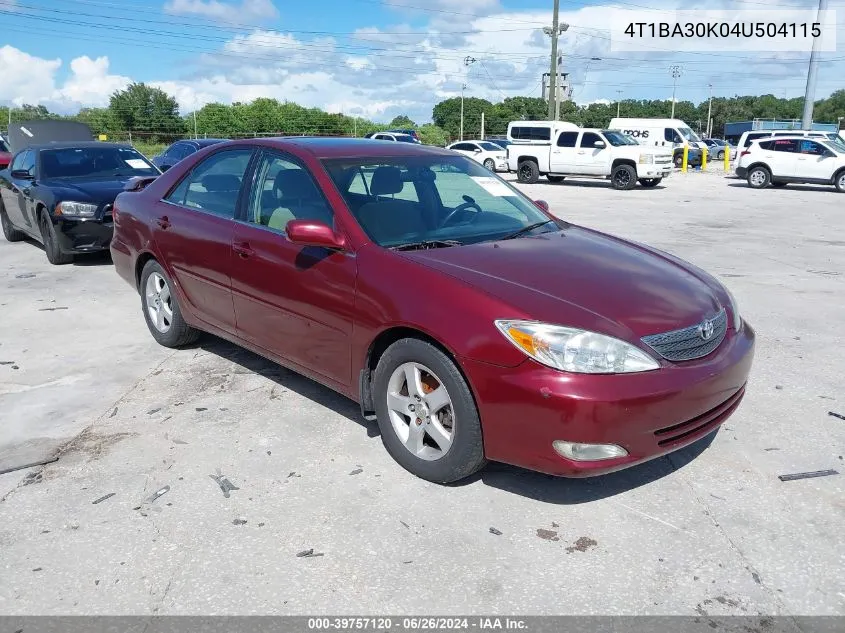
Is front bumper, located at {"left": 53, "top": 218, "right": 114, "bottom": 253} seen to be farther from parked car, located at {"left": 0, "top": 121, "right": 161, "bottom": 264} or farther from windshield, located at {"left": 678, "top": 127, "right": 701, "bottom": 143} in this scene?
windshield, located at {"left": 678, "top": 127, "right": 701, "bottom": 143}

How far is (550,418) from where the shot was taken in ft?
9.55

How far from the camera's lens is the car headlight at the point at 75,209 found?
28.2ft

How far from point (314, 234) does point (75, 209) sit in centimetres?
625

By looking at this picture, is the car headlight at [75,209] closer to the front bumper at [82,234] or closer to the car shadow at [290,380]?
the front bumper at [82,234]

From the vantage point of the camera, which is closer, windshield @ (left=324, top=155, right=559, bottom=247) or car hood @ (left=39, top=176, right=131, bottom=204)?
windshield @ (left=324, top=155, right=559, bottom=247)

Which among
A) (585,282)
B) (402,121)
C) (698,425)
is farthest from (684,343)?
(402,121)

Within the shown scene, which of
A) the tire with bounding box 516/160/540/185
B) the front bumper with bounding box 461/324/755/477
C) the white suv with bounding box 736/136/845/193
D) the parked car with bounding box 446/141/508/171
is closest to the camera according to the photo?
the front bumper with bounding box 461/324/755/477

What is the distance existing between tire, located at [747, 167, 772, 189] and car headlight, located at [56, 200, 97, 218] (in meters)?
21.4

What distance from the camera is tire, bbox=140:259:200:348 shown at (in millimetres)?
5273

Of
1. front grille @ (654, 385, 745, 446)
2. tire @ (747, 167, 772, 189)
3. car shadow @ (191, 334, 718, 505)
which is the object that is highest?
front grille @ (654, 385, 745, 446)

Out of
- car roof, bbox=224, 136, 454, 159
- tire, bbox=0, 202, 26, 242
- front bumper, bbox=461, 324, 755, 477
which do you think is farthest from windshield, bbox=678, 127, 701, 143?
front bumper, bbox=461, 324, 755, 477

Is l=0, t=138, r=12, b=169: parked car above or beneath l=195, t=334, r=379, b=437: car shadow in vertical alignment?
above

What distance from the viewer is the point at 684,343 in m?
3.18

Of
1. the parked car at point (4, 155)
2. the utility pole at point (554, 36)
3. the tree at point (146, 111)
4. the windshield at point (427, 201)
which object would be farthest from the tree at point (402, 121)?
the windshield at point (427, 201)
